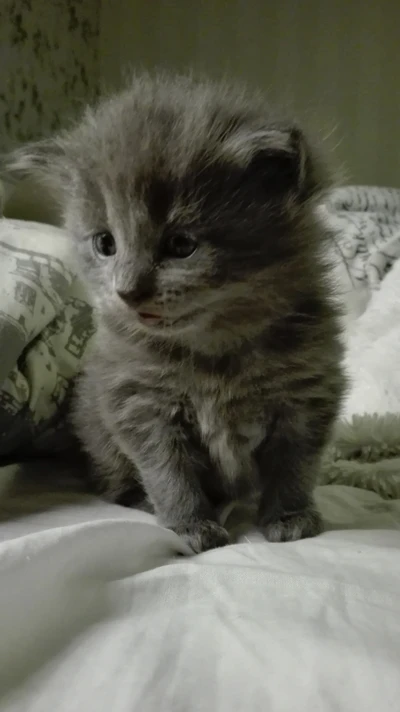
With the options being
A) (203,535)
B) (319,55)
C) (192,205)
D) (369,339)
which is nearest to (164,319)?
(192,205)

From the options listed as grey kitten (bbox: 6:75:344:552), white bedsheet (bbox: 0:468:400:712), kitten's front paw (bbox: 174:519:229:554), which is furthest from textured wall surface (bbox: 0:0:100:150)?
white bedsheet (bbox: 0:468:400:712)

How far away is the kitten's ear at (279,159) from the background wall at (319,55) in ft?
4.94

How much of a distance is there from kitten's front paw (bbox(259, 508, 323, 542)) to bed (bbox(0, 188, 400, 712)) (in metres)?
0.02

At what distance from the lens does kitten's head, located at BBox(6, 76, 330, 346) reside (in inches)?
28.1

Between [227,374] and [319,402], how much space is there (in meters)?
0.13

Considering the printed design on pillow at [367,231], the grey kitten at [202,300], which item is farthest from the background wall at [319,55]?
the grey kitten at [202,300]

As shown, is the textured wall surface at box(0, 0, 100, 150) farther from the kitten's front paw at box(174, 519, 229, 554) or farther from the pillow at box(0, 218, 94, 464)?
the kitten's front paw at box(174, 519, 229, 554)

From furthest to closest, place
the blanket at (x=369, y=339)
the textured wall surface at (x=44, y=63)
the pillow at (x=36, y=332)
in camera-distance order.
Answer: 1. the textured wall surface at (x=44, y=63)
2. the blanket at (x=369, y=339)
3. the pillow at (x=36, y=332)

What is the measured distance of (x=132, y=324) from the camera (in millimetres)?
812

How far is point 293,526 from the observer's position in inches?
32.6

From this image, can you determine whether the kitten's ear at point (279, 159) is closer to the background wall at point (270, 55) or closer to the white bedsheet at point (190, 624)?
the white bedsheet at point (190, 624)

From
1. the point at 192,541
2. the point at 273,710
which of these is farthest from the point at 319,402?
the point at 273,710

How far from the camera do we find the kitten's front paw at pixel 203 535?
0.80m

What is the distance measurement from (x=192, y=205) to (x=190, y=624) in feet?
1.32
